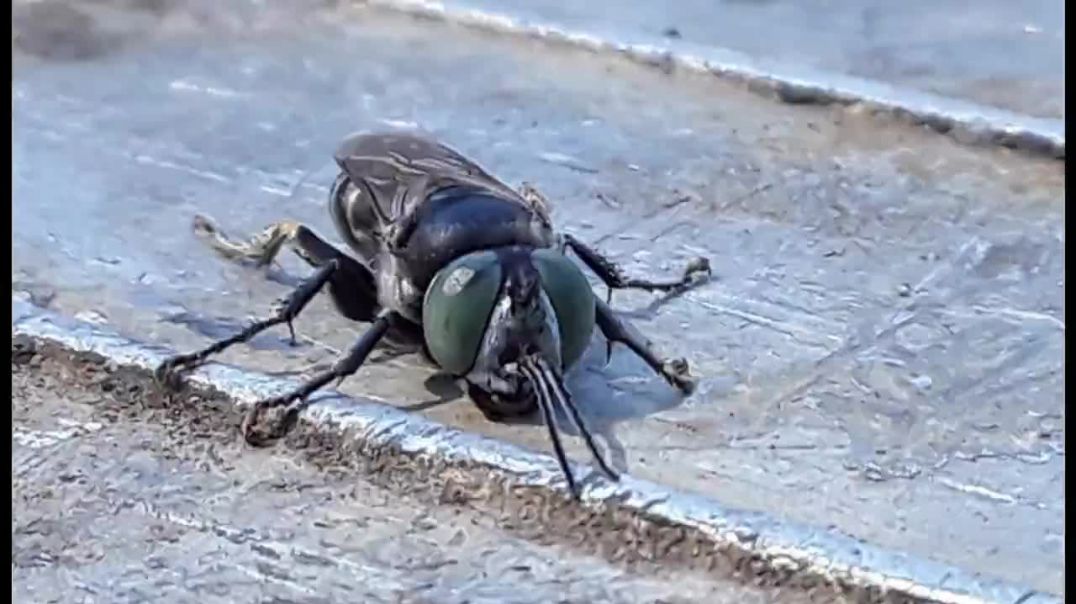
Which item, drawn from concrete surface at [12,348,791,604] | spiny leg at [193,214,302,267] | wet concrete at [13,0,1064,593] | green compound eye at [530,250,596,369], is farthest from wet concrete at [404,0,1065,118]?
concrete surface at [12,348,791,604]

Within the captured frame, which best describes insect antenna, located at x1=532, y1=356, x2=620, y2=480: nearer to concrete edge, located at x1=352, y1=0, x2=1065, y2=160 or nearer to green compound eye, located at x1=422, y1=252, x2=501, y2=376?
green compound eye, located at x1=422, y1=252, x2=501, y2=376

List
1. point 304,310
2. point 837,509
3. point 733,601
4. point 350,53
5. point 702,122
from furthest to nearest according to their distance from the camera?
point 350,53 < point 702,122 < point 304,310 < point 837,509 < point 733,601

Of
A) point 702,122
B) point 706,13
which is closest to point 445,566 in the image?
point 702,122

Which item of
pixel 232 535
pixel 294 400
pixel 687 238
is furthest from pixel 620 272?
pixel 232 535

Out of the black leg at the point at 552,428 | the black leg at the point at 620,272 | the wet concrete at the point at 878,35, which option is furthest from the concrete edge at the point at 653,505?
the wet concrete at the point at 878,35

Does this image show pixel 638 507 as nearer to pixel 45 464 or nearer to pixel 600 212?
pixel 45 464

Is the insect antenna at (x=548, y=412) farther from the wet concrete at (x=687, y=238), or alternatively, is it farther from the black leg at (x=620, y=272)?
the black leg at (x=620, y=272)
